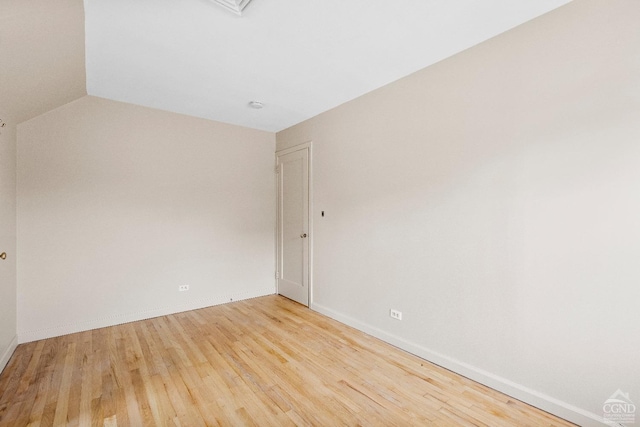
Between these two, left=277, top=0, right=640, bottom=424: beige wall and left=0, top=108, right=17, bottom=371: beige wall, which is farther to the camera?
left=0, top=108, right=17, bottom=371: beige wall

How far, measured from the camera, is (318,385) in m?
2.19

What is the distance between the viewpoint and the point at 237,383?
2.21 metres

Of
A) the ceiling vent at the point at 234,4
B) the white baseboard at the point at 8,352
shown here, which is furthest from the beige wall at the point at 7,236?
the ceiling vent at the point at 234,4

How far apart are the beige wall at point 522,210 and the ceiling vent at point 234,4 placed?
64.4 inches

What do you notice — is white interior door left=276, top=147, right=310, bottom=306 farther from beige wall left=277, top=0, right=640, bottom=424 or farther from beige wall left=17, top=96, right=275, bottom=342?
beige wall left=277, top=0, right=640, bottom=424

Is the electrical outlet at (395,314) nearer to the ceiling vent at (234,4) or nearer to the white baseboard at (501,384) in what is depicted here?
the white baseboard at (501,384)

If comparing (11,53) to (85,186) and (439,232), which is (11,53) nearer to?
(85,186)

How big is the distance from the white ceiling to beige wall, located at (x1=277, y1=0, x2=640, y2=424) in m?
0.25

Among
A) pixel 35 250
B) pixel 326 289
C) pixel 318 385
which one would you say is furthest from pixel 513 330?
pixel 35 250

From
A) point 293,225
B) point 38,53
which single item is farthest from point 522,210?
point 38,53

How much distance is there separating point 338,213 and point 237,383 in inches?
80.8

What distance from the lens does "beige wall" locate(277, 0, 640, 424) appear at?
1641mm

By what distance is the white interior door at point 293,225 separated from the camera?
13.2 ft

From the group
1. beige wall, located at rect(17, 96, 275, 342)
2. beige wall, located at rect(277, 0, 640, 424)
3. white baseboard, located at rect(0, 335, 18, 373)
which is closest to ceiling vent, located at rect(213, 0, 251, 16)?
beige wall, located at rect(277, 0, 640, 424)
